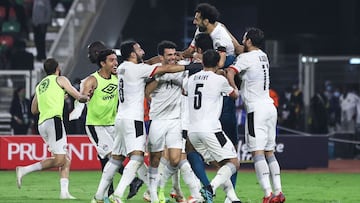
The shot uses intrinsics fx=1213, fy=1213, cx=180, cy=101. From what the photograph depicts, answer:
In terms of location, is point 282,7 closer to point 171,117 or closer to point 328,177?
point 328,177

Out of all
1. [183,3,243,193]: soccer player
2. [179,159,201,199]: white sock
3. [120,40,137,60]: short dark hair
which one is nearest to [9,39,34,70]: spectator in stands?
[183,3,243,193]: soccer player

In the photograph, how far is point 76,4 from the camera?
114 ft

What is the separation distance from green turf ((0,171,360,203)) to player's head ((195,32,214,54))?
2.67 meters

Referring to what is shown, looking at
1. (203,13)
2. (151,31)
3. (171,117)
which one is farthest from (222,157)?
(151,31)

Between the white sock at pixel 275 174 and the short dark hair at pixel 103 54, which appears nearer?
the white sock at pixel 275 174

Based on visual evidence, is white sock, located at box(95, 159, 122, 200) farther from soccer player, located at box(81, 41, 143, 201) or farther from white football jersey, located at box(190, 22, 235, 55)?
white football jersey, located at box(190, 22, 235, 55)

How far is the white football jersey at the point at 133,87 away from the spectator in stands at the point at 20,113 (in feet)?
47.6

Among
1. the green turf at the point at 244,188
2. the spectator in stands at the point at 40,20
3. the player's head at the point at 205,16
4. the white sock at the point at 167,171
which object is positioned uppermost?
the spectator in stands at the point at 40,20

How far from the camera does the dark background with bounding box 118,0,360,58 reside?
140 feet

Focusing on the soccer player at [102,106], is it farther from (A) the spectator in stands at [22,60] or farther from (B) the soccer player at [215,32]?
(A) the spectator in stands at [22,60]

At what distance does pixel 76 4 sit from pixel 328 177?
1161 centimetres

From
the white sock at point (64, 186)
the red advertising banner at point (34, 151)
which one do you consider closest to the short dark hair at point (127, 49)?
the white sock at point (64, 186)

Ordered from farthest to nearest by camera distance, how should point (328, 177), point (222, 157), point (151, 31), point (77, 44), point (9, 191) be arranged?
point (151, 31) → point (77, 44) → point (328, 177) → point (9, 191) → point (222, 157)

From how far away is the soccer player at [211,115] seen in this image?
16.9 metres
